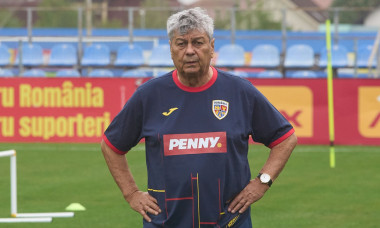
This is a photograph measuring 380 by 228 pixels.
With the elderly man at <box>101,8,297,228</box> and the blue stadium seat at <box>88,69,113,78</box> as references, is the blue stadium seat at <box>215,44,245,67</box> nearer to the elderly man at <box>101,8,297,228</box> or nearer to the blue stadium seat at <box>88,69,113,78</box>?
the blue stadium seat at <box>88,69,113,78</box>

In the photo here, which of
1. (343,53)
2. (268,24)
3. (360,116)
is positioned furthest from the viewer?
(268,24)

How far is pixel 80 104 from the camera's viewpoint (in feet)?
59.8

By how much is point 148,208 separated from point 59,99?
13.9 metres

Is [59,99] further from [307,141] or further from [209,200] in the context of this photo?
[209,200]

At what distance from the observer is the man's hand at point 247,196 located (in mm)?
4656

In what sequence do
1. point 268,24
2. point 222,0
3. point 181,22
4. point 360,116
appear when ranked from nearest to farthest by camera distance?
point 181,22
point 360,116
point 268,24
point 222,0

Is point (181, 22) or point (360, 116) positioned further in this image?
point (360, 116)

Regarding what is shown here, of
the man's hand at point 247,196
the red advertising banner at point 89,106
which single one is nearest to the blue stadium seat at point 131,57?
the red advertising banner at point 89,106

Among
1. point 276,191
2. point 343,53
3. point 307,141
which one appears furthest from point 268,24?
point 276,191

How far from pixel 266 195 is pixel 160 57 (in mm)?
14502

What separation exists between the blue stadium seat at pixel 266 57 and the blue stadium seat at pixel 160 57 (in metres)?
2.65

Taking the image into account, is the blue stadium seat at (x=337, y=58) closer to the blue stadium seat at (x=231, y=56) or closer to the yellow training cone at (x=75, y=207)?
the blue stadium seat at (x=231, y=56)

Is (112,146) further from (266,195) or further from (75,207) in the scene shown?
(266,195)

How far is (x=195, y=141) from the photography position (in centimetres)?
455
